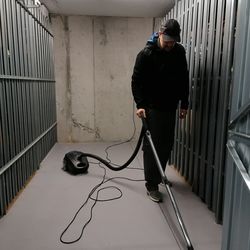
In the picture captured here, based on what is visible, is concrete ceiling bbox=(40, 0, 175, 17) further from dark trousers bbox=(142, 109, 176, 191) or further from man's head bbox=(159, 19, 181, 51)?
dark trousers bbox=(142, 109, 176, 191)

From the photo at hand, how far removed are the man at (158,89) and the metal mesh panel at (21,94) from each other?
114 centimetres

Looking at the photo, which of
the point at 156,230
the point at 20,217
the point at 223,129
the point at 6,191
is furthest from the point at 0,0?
the point at 156,230

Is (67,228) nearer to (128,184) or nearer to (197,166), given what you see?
(128,184)

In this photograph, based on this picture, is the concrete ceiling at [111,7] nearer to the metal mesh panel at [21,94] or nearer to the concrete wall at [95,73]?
the concrete wall at [95,73]

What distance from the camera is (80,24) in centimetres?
427

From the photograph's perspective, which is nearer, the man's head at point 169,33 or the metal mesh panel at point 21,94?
the man's head at point 169,33

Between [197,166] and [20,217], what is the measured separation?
5.56 ft

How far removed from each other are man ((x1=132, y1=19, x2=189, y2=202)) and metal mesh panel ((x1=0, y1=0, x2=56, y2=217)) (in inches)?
44.9

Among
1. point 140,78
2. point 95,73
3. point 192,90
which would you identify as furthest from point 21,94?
point 95,73

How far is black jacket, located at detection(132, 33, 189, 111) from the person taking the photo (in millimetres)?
2189

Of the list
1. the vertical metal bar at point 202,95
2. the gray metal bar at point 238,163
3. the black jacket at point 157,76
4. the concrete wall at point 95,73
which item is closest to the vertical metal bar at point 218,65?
the vertical metal bar at point 202,95

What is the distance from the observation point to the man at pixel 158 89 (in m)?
2.19

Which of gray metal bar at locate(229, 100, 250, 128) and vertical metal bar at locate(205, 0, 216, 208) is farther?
vertical metal bar at locate(205, 0, 216, 208)

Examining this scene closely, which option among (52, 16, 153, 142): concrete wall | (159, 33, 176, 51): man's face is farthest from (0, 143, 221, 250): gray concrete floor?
(52, 16, 153, 142): concrete wall
